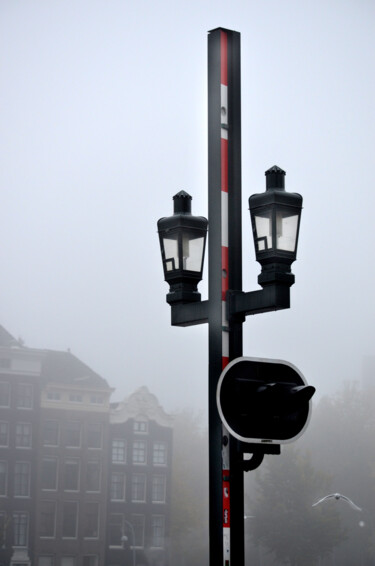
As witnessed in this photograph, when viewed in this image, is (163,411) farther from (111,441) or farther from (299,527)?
(299,527)

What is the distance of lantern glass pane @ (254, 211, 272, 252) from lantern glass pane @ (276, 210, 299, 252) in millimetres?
42

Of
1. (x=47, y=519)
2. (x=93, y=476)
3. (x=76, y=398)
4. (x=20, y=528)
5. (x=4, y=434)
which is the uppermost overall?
(x=76, y=398)

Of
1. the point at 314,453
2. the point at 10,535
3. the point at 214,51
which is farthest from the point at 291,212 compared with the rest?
the point at 314,453

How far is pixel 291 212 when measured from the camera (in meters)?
5.40

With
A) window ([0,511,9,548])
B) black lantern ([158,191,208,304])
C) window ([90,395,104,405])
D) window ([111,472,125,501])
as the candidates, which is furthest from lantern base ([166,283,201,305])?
window ([90,395,104,405])

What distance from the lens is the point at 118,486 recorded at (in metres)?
57.7

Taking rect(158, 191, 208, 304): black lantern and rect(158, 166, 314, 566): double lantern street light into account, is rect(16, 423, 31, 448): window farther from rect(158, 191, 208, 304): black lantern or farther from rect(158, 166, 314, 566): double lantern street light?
rect(158, 166, 314, 566): double lantern street light

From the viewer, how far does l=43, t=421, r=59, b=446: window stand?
194 feet

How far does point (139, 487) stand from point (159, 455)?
2.95m

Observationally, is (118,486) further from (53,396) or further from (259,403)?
(259,403)

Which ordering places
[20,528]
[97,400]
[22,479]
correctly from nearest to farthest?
1. [20,528]
2. [22,479]
3. [97,400]

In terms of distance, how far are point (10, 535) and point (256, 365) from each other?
50353mm

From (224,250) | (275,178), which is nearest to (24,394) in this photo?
(224,250)

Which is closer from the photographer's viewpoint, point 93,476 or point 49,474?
point 93,476
